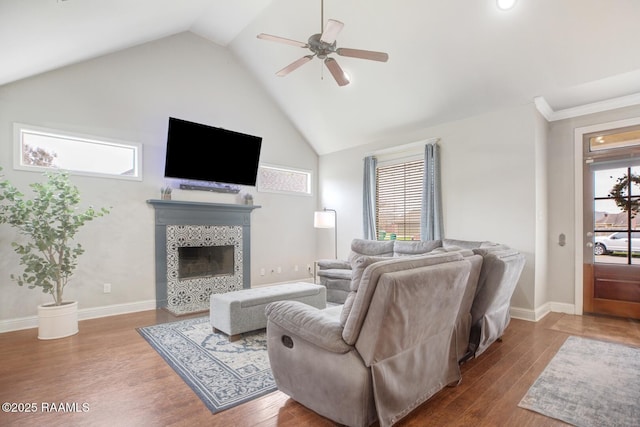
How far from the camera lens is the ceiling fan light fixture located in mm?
3247

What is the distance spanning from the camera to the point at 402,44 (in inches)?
163

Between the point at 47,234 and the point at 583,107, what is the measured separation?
22.3 feet

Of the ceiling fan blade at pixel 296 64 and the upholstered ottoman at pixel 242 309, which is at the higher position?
the ceiling fan blade at pixel 296 64

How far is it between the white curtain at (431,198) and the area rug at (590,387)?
2173mm

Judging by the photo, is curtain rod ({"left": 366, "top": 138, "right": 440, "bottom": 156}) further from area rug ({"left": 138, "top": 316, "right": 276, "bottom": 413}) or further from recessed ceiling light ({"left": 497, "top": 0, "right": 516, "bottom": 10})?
area rug ({"left": 138, "top": 316, "right": 276, "bottom": 413})

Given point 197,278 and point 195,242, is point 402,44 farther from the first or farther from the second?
point 197,278

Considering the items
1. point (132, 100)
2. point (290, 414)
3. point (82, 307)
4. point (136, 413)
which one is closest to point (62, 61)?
point (132, 100)

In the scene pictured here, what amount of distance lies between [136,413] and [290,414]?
0.99 metres

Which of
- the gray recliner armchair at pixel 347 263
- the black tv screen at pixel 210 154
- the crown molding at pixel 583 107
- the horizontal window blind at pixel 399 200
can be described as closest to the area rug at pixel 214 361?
the gray recliner armchair at pixel 347 263

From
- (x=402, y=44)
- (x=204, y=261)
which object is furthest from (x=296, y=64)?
(x=204, y=261)

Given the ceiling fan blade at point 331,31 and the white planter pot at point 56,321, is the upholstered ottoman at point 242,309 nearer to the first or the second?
the white planter pot at point 56,321

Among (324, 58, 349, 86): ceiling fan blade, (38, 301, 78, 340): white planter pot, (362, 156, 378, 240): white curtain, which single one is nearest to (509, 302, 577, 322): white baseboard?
(362, 156, 378, 240): white curtain

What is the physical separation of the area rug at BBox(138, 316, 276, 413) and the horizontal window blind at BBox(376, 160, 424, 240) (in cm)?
314

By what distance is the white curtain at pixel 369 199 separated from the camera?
588 centimetres
